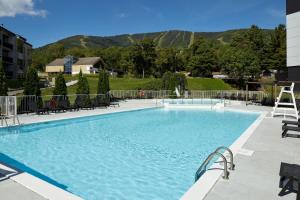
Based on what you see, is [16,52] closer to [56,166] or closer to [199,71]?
[199,71]

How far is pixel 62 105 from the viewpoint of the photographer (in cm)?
1795

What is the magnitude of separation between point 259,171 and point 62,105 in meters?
14.4

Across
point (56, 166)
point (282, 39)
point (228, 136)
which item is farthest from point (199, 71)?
point (56, 166)

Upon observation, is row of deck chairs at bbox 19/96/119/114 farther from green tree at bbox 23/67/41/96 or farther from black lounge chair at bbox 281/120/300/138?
black lounge chair at bbox 281/120/300/138

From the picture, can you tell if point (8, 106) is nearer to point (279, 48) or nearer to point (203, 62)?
point (203, 62)

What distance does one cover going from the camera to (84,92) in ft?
68.4

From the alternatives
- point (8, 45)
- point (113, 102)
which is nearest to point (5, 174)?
point (113, 102)

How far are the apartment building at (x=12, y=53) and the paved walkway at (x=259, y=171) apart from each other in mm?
42037

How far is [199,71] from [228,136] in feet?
153

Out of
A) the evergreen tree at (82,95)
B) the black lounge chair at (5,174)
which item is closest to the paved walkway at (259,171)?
the black lounge chair at (5,174)

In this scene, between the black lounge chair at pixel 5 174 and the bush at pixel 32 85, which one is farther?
the bush at pixel 32 85

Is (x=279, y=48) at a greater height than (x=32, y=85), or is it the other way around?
(x=279, y=48)

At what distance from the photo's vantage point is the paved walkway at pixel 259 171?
455 cm

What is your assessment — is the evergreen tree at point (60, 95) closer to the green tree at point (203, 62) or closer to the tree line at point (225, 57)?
the tree line at point (225, 57)
